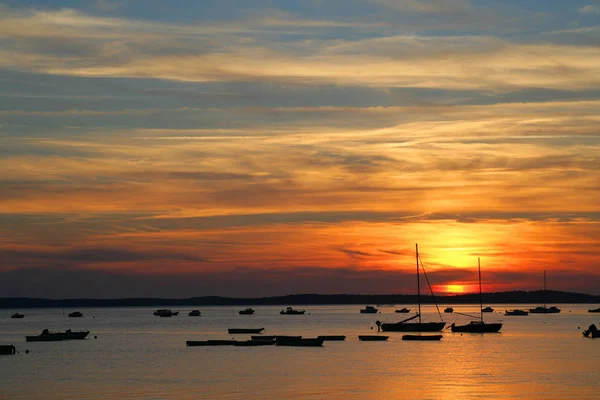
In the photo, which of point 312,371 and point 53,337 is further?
point 53,337

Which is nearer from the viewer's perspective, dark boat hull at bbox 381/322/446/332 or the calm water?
the calm water

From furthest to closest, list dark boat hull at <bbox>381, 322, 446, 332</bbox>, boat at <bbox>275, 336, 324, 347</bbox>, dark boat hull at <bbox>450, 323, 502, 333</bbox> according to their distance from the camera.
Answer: dark boat hull at <bbox>450, 323, 502, 333</bbox>, dark boat hull at <bbox>381, 322, 446, 332</bbox>, boat at <bbox>275, 336, 324, 347</bbox>

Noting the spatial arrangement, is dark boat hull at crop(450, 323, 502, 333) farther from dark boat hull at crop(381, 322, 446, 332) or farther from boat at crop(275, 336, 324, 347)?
boat at crop(275, 336, 324, 347)

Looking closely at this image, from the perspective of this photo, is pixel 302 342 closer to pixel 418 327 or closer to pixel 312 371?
pixel 418 327

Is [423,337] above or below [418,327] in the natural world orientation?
below

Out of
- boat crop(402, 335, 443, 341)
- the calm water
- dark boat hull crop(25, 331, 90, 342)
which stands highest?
dark boat hull crop(25, 331, 90, 342)

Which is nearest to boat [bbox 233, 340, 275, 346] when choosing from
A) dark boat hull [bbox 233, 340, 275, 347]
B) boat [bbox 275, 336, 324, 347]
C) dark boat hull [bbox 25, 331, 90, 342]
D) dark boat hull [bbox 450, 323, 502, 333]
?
dark boat hull [bbox 233, 340, 275, 347]

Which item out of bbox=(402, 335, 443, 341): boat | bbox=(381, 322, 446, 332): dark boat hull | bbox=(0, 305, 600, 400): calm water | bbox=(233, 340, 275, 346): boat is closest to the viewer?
bbox=(0, 305, 600, 400): calm water

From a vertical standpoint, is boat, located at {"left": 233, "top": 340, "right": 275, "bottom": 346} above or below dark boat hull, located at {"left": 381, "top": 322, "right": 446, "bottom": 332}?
below

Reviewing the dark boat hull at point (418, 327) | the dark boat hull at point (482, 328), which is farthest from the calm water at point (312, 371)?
the dark boat hull at point (482, 328)

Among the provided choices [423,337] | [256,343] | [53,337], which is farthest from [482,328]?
[53,337]

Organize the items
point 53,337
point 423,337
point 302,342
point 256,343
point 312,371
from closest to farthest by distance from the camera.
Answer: point 312,371, point 302,342, point 256,343, point 423,337, point 53,337

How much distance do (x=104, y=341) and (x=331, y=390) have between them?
93.3 metres

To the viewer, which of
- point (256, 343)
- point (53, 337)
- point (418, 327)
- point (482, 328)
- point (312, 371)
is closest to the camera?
point (312, 371)
